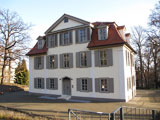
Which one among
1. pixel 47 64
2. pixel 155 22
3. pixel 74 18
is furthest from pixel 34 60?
pixel 155 22

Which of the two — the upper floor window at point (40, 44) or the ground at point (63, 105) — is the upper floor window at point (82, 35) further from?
the ground at point (63, 105)

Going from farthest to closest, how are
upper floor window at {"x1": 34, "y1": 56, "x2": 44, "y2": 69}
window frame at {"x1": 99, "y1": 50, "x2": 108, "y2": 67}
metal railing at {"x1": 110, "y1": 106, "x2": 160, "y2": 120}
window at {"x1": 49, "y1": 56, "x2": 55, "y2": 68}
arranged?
upper floor window at {"x1": 34, "y1": 56, "x2": 44, "y2": 69} < window at {"x1": 49, "y1": 56, "x2": 55, "y2": 68} < window frame at {"x1": 99, "y1": 50, "x2": 108, "y2": 67} < metal railing at {"x1": 110, "y1": 106, "x2": 160, "y2": 120}

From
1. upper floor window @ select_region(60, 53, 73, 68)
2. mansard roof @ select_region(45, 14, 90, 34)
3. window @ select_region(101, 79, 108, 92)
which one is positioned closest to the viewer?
window @ select_region(101, 79, 108, 92)

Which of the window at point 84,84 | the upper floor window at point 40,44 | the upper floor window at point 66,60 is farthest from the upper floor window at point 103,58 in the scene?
the upper floor window at point 40,44

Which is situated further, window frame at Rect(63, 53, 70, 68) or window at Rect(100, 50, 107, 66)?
window frame at Rect(63, 53, 70, 68)

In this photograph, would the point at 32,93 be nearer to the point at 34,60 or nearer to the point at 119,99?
the point at 34,60

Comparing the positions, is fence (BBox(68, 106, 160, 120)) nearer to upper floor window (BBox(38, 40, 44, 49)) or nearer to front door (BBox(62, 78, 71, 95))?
front door (BBox(62, 78, 71, 95))

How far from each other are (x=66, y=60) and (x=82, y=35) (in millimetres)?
4096

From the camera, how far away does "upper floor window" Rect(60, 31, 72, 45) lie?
61.5 ft

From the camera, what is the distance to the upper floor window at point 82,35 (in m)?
17.5

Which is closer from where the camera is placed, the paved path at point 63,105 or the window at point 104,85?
the paved path at point 63,105

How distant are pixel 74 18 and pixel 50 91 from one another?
11.0m

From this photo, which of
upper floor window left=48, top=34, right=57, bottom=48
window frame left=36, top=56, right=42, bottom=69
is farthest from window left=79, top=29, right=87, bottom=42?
window frame left=36, top=56, right=42, bottom=69

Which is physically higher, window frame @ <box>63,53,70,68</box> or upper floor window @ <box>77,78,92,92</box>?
window frame @ <box>63,53,70,68</box>
